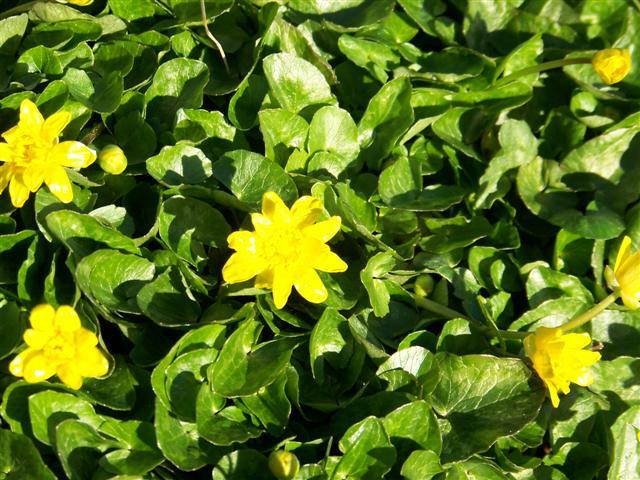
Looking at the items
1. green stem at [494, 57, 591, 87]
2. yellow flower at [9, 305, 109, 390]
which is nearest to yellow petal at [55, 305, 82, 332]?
yellow flower at [9, 305, 109, 390]

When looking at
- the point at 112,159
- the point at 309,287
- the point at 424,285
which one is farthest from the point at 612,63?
the point at 112,159

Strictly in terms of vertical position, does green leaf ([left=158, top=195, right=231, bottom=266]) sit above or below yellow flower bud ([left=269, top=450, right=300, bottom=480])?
above

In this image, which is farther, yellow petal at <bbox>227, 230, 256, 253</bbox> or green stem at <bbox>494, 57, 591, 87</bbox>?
green stem at <bbox>494, 57, 591, 87</bbox>

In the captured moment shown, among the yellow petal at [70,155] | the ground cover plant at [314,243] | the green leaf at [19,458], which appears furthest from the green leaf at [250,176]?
the green leaf at [19,458]

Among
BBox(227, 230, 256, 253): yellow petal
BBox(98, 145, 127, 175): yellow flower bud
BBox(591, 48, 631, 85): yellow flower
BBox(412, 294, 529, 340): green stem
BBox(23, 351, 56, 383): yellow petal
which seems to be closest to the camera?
BBox(23, 351, 56, 383): yellow petal

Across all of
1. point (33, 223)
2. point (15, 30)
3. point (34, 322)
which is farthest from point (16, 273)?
point (15, 30)

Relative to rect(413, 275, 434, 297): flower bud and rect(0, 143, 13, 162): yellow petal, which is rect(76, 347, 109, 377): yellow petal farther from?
rect(413, 275, 434, 297): flower bud

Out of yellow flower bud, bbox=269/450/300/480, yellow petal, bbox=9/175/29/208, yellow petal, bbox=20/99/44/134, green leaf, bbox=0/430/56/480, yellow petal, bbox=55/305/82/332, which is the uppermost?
yellow petal, bbox=20/99/44/134
